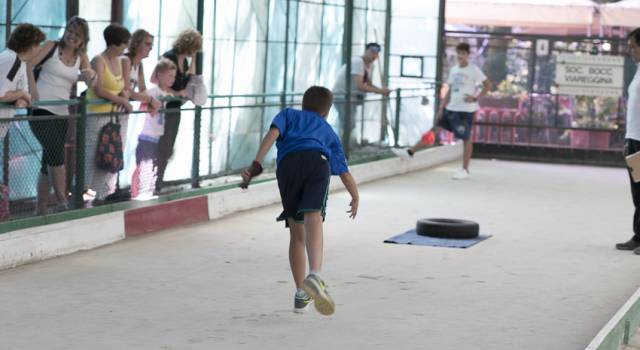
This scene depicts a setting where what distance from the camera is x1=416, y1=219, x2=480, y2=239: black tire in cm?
1154

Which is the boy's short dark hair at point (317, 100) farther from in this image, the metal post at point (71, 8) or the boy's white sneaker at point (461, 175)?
the boy's white sneaker at point (461, 175)

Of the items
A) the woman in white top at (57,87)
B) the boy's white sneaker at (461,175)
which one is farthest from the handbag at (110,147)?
the boy's white sneaker at (461,175)

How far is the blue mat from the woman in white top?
300cm

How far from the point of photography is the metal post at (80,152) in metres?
10.0

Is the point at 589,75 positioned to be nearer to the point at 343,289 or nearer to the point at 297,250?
the point at 343,289

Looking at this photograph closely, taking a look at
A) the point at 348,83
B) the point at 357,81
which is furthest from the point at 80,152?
the point at 357,81

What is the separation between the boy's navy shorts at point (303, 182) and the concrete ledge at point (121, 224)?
7.79 ft

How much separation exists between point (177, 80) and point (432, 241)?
2879 mm

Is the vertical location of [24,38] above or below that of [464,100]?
above

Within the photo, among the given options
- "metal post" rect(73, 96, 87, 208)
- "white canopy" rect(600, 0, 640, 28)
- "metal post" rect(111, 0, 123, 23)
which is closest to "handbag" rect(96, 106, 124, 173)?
"metal post" rect(73, 96, 87, 208)

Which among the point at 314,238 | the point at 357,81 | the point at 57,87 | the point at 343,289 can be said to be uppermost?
the point at 57,87

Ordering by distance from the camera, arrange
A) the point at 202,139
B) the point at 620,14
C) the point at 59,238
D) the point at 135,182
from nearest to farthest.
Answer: the point at 59,238 → the point at 135,182 → the point at 202,139 → the point at 620,14

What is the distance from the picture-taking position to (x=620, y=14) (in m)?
21.4

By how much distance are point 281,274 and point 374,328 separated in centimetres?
192
